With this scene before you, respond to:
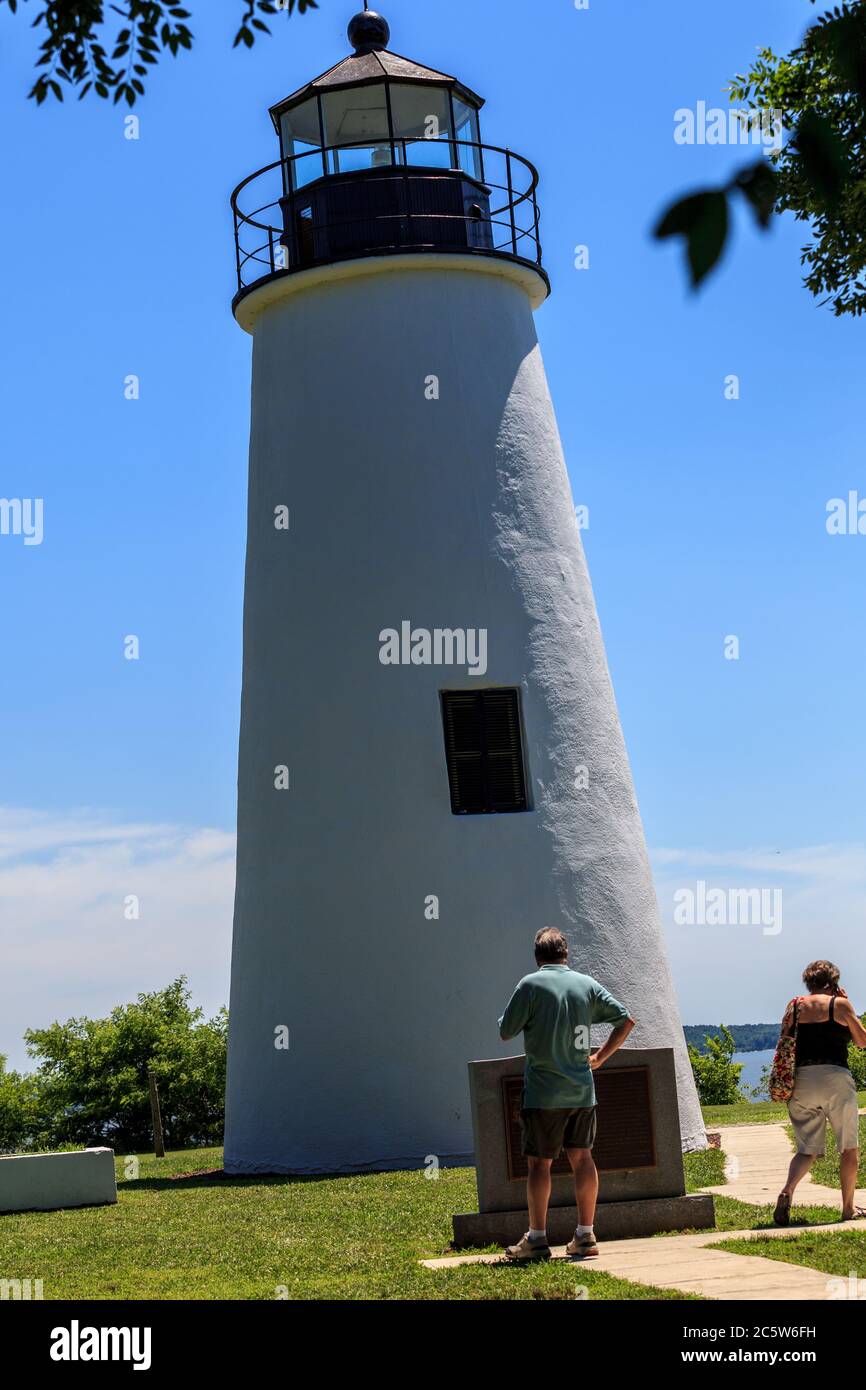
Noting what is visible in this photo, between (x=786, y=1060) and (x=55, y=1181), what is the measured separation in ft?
24.7

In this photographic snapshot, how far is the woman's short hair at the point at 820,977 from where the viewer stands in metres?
11.4

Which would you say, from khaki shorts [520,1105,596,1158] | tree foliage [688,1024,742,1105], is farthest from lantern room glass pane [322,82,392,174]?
tree foliage [688,1024,742,1105]

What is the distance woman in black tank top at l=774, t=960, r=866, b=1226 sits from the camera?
11.2 meters

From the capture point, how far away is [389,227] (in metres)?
19.2

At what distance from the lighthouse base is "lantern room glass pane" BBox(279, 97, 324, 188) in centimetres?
1318

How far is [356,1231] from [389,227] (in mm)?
11573

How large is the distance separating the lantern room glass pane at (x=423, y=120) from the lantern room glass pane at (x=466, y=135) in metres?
0.15

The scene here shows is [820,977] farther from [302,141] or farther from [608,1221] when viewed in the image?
[302,141]

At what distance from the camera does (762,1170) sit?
15.4 metres

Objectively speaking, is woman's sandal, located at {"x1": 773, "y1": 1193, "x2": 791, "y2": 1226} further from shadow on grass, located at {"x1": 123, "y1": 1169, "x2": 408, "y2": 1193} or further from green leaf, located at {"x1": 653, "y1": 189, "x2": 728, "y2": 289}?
green leaf, located at {"x1": 653, "y1": 189, "x2": 728, "y2": 289}

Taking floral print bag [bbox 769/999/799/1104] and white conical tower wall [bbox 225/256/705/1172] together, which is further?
white conical tower wall [bbox 225/256/705/1172]

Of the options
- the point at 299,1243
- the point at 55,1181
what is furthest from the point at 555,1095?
the point at 55,1181

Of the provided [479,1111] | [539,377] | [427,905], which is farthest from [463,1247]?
[539,377]
